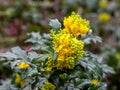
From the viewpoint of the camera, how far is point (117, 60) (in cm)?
A: 446

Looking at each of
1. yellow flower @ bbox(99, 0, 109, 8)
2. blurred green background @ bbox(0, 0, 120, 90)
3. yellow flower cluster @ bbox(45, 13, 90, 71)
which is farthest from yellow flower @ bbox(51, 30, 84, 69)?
yellow flower @ bbox(99, 0, 109, 8)

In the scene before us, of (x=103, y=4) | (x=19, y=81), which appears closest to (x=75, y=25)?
(x=19, y=81)

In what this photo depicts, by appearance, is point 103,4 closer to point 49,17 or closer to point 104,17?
→ point 104,17

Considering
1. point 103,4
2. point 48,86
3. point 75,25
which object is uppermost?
point 103,4

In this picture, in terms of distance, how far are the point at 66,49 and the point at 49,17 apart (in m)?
3.44

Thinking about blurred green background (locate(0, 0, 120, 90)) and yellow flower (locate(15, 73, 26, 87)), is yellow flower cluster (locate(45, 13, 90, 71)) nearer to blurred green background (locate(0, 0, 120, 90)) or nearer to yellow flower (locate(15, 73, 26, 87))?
yellow flower (locate(15, 73, 26, 87))

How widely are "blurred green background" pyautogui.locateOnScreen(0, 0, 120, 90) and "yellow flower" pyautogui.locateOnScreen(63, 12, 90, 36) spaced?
2.41 meters

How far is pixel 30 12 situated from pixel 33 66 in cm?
335

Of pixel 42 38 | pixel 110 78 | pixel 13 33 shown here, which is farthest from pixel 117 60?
pixel 42 38

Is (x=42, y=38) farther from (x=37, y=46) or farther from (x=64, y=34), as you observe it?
(x=64, y=34)

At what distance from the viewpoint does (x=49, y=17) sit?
5605 millimetres

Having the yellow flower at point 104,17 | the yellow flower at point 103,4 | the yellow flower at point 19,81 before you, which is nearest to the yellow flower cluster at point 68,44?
the yellow flower at point 19,81

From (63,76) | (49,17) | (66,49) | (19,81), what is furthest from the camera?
(49,17)

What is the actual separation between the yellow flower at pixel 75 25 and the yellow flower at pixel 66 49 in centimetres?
7
